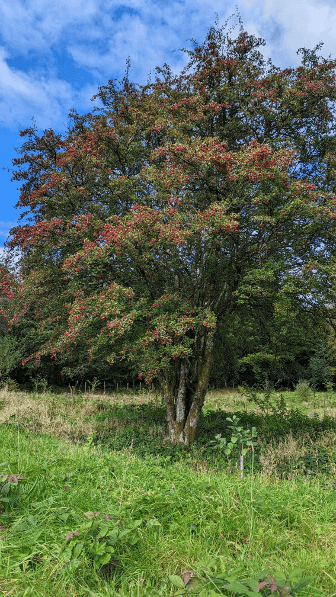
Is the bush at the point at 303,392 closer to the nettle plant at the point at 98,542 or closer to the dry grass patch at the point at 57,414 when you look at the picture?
the dry grass patch at the point at 57,414

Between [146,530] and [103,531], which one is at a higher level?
[103,531]

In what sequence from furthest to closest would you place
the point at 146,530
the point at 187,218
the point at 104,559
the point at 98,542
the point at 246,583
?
the point at 187,218, the point at 146,530, the point at 98,542, the point at 104,559, the point at 246,583

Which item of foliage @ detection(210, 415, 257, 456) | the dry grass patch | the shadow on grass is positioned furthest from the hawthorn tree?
foliage @ detection(210, 415, 257, 456)

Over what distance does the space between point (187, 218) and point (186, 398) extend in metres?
4.14

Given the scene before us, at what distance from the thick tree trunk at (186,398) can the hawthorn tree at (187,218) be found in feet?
0.10

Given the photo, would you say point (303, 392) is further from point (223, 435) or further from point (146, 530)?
point (146, 530)

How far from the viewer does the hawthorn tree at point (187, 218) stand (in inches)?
238

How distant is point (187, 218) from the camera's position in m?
6.22

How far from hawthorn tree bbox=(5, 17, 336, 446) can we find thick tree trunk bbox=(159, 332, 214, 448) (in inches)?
1.2

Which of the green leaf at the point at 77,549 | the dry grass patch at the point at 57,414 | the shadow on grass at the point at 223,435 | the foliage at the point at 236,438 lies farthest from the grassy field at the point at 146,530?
the dry grass patch at the point at 57,414

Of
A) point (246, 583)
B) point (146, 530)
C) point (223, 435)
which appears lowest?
point (223, 435)

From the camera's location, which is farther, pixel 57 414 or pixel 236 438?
pixel 57 414

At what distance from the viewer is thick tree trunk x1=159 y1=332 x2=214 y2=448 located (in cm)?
748

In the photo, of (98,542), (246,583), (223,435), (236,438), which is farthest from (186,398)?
(246,583)
